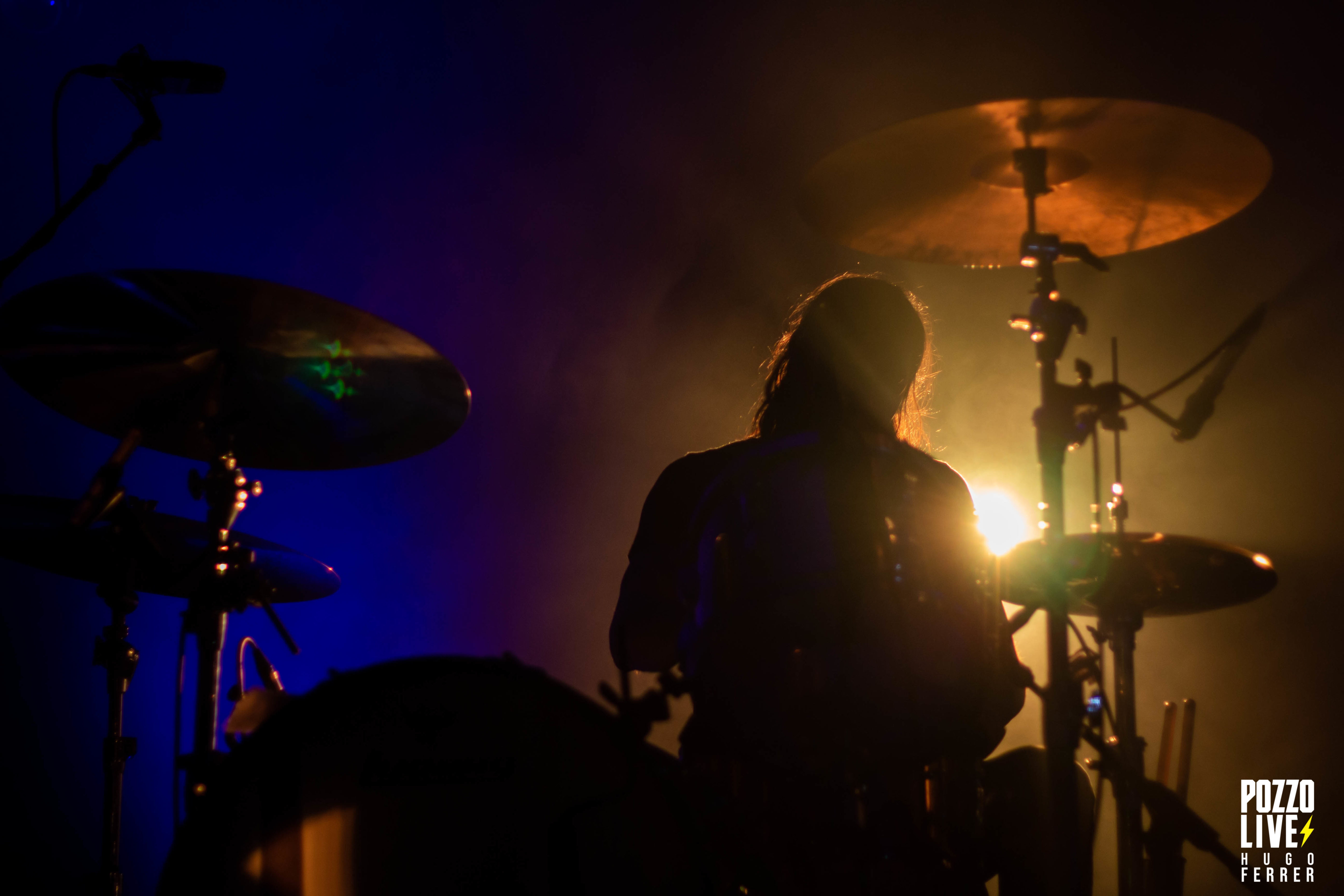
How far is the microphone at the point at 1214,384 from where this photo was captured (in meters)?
1.38

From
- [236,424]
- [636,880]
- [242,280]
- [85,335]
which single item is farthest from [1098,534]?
[85,335]

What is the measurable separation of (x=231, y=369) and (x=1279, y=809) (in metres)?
3.34

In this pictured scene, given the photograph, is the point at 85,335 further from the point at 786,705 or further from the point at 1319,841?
the point at 1319,841

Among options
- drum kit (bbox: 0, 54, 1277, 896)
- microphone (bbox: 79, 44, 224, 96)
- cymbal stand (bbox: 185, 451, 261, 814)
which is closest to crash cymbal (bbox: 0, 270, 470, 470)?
drum kit (bbox: 0, 54, 1277, 896)

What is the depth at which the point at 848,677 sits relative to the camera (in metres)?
1.09

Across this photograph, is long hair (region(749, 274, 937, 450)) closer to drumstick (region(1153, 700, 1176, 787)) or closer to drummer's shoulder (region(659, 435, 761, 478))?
drummer's shoulder (region(659, 435, 761, 478))

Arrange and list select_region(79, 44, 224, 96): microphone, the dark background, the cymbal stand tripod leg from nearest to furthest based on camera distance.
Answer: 1. select_region(79, 44, 224, 96): microphone
2. the cymbal stand tripod leg
3. the dark background

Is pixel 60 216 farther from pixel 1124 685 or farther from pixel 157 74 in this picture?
pixel 1124 685

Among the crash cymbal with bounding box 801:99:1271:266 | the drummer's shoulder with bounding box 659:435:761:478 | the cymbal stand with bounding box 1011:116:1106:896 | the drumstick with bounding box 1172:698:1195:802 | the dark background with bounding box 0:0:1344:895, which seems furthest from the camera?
the dark background with bounding box 0:0:1344:895

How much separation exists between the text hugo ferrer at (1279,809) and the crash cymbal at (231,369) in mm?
2835

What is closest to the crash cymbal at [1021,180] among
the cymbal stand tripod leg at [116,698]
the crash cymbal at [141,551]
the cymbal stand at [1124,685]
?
the cymbal stand at [1124,685]

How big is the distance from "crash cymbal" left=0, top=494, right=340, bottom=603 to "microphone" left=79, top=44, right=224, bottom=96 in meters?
0.82

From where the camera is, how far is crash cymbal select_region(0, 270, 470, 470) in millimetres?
1540

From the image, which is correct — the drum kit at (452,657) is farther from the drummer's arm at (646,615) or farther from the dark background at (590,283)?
the dark background at (590,283)
